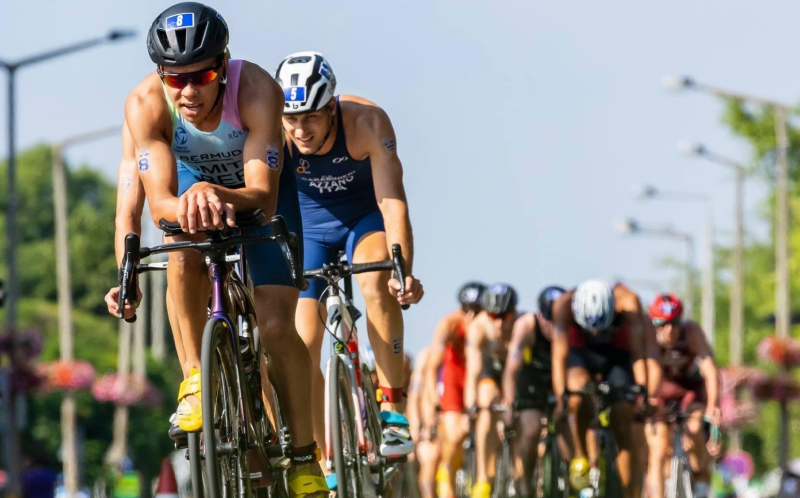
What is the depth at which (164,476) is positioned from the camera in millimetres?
11461

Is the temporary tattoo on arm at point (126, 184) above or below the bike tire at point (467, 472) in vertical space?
above

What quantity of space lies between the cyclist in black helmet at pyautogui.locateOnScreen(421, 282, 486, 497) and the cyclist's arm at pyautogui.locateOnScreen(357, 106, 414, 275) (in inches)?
319

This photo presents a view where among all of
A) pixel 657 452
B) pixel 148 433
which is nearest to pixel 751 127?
pixel 148 433

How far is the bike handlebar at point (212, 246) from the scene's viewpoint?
7922 millimetres

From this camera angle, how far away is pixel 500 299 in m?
17.6

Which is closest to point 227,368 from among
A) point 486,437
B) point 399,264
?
point 399,264

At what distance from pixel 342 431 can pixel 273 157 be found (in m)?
1.97

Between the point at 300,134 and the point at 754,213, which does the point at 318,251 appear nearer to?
the point at 300,134

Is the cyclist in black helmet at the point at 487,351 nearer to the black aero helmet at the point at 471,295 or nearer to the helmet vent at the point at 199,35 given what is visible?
the black aero helmet at the point at 471,295

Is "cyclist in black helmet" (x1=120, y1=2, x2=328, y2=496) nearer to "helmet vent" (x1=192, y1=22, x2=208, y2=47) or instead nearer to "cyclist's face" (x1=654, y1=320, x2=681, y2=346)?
"helmet vent" (x1=192, y1=22, x2=208, y2=47)

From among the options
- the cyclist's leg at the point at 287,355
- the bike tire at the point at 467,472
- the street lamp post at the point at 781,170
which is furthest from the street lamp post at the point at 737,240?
the cyclist's leg at the point at 287,355

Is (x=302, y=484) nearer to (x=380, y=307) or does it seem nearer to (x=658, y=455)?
(x=380, y=307)

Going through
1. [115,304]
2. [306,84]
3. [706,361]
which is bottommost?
[706,361]

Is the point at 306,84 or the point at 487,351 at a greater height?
the point at 306,84
